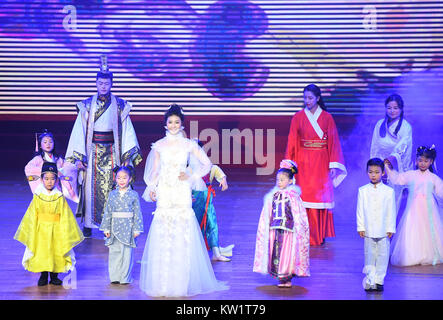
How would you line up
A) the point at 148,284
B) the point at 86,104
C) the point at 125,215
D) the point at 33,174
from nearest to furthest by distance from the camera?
1. the point at 148,284
2. the point at 125,215
3. the point at 33,174
4. the point at 86,104

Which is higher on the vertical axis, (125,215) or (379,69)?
(379,69)

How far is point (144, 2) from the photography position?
10.2 m

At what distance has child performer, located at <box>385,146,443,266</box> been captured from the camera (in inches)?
210

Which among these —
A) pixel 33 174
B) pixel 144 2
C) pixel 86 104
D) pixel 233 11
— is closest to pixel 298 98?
pixel 233 11

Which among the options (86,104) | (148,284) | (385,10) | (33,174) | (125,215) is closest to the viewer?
(148,284)

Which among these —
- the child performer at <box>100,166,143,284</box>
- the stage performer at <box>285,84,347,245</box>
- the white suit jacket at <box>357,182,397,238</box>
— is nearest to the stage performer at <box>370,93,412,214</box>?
the stage performer at <box>285,84,347,245</box>

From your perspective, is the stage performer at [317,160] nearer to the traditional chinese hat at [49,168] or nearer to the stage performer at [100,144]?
the stage performer at [100,144]

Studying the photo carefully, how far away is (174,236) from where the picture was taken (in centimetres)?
457

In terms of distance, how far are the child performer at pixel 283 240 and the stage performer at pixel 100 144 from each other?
1.89 metres

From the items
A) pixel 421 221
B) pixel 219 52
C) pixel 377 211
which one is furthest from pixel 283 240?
pixel 219 52

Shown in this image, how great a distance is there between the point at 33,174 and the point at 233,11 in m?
5.42

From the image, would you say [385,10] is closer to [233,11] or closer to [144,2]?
[233,11]

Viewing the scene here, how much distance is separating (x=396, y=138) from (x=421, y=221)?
0.91 m

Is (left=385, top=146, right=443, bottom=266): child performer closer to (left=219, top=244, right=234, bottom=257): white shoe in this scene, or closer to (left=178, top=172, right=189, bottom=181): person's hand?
(left=219, top=244, right=234, bottom=257): white shoe
